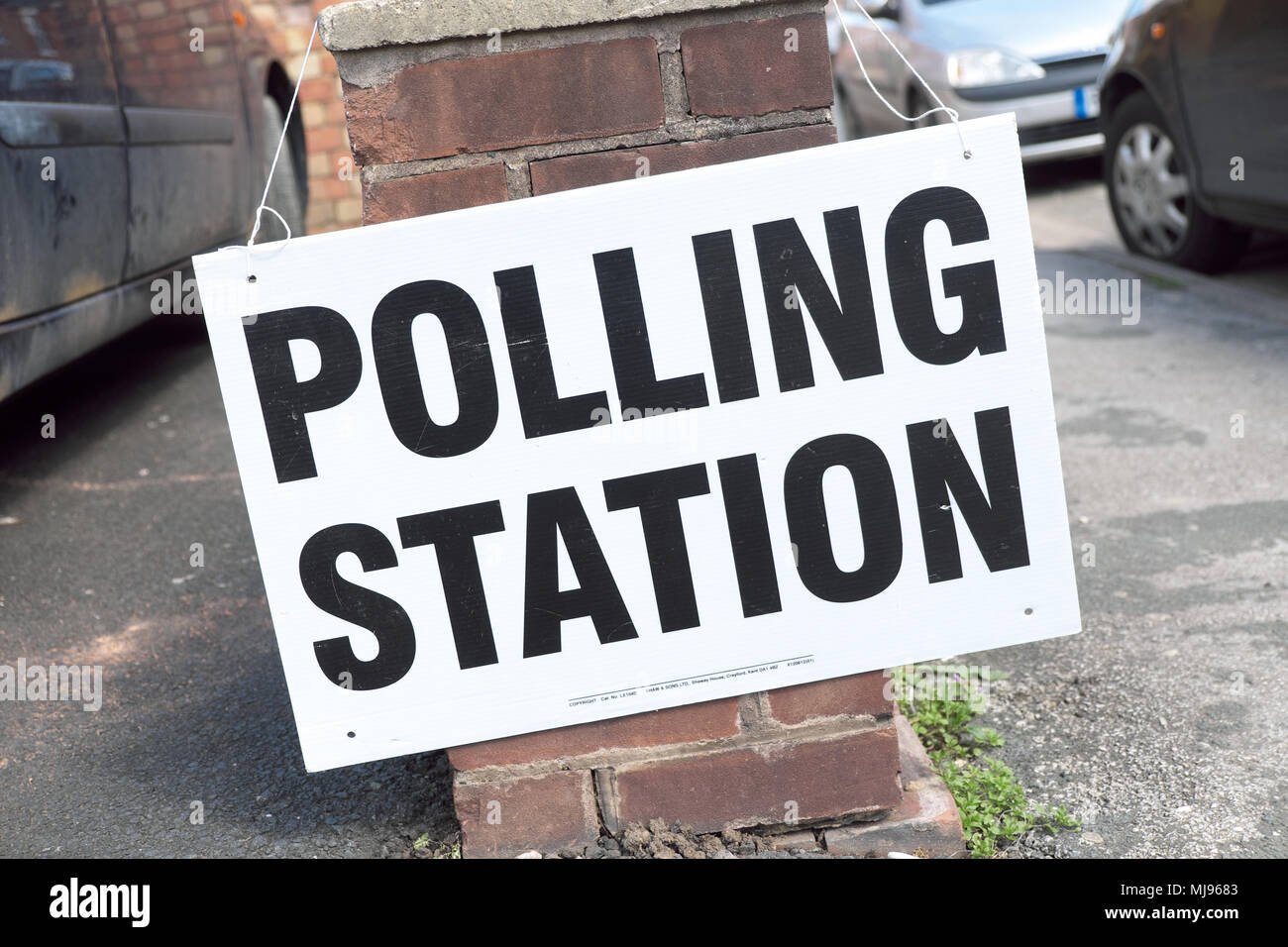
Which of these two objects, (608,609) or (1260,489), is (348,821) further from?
(1260,489)

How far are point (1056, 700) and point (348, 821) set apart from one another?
4.22 feet

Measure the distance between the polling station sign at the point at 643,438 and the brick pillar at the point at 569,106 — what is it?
47 millimetres

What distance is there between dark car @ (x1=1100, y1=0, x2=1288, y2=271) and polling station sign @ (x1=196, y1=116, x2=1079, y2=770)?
10.5 ft

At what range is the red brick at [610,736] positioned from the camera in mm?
1792

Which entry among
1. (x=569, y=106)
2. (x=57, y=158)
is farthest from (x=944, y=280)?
(x=57, y=158)

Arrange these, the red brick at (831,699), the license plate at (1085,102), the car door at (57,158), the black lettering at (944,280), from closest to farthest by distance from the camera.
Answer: the black lettering at (944,280) < the red brick at (831,699) < the car door at (57,158) < the license plate at (1085,102)

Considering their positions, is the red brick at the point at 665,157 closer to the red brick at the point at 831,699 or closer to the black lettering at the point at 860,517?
the black lettering at the point at 860,517

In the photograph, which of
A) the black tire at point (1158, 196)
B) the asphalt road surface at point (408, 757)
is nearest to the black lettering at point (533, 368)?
the asphalt road surface at point (408, 757)

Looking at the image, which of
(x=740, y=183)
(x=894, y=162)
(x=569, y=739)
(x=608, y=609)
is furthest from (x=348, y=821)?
(x=894, y=162)

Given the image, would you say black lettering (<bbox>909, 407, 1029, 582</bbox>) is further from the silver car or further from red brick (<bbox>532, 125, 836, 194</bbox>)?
the silver car

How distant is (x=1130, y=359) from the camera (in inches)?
167

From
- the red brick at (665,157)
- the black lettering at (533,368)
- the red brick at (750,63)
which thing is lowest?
the black lettering at (533,368)

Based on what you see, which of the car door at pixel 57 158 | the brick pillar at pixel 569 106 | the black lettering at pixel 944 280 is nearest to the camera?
the brick pillar at pixel 569 106

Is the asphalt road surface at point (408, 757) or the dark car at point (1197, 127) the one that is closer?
the asphalt road surface at point (408, 757)
